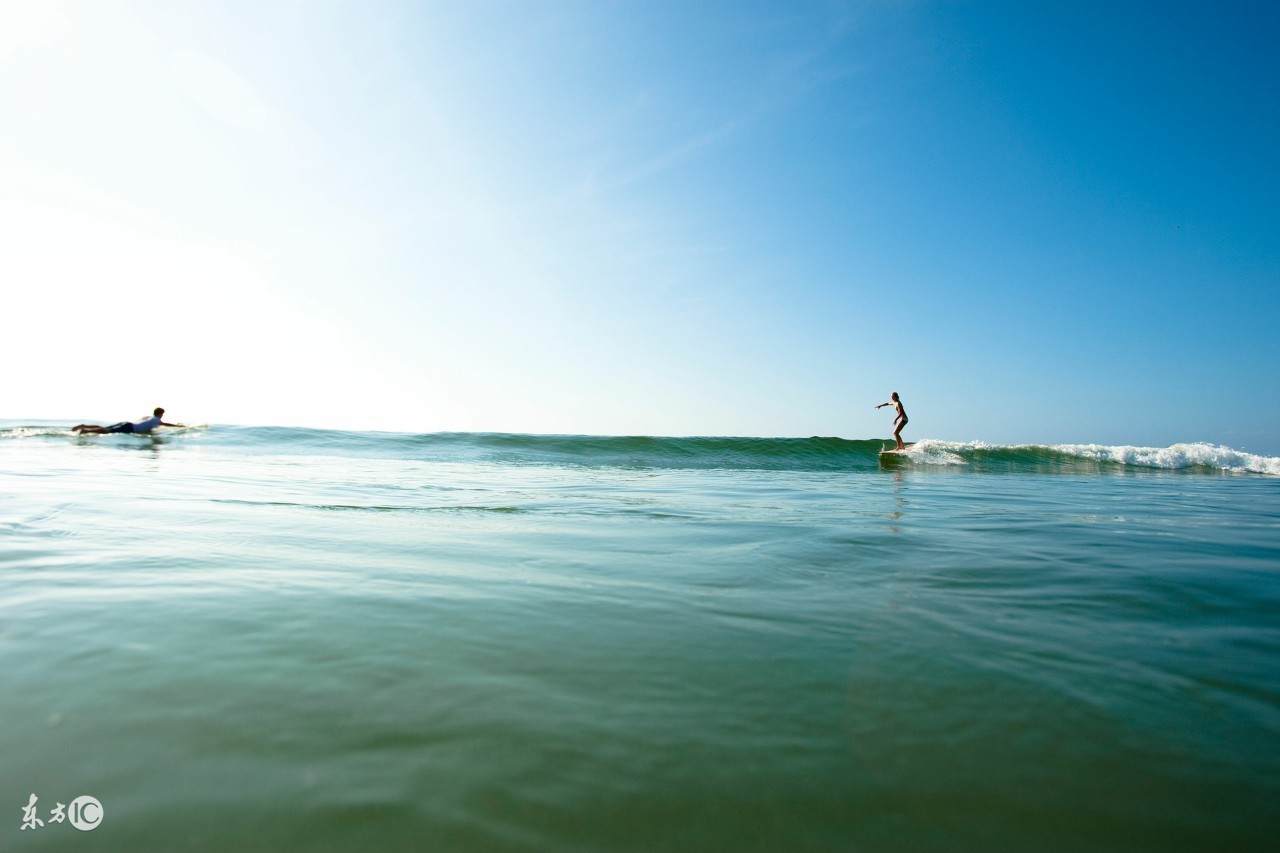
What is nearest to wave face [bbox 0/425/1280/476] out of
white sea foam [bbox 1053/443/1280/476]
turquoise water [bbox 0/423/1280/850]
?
white sea foam [bbox 1053/443/1280/476]

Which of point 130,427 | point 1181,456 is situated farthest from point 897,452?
point 130,427

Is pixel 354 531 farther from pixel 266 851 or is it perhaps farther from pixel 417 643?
pixel 266 851

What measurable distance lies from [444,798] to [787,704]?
41.2 inches

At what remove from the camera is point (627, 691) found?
6.72ft

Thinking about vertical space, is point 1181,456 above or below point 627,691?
above

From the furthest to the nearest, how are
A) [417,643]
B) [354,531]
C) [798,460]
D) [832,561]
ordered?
[798,460] < [354,531] < [832,561] < [417,643]

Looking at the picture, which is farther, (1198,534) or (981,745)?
(1198,534)

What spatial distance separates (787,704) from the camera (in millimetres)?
1990

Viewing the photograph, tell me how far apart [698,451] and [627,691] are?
22504 millimetres

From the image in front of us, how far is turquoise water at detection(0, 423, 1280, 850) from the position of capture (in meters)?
1.42

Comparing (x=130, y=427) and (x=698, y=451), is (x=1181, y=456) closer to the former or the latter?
(x=698, y=451)

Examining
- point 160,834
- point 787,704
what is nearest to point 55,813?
point 160,834

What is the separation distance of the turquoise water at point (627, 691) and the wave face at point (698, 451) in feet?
50.1

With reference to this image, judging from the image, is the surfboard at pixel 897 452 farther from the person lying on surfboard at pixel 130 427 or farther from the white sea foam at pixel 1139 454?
the person lying on surfboard at pixel 130 427
